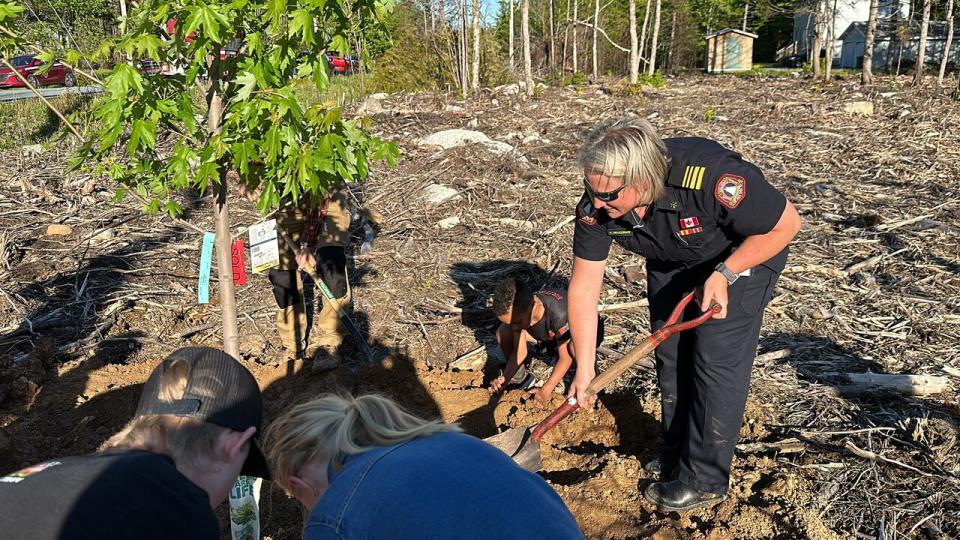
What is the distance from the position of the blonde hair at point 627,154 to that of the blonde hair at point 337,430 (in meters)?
1.27

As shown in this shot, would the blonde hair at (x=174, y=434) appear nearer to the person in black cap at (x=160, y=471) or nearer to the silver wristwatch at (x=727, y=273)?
the person in black cap at (x=160, y=471)

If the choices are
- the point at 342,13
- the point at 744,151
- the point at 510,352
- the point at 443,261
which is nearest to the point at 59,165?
the point at 443,261

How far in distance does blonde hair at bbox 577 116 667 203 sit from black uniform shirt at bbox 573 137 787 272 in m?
0.12

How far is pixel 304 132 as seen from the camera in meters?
2.79

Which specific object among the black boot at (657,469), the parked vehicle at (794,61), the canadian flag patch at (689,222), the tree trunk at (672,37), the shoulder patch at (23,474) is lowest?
the black boot at (657,469)

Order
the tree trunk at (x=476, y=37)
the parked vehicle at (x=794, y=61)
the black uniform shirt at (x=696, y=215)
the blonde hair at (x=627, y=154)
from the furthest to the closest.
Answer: the parked vehicle at (x=794, y=61), the tree trunk at (x=476, y=37), the black uniform shirt at (x=696, y=215), the blonde hair at (x=627, y=154)

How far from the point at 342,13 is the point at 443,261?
157 inches

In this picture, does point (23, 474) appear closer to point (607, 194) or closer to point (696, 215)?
point (607, 194)

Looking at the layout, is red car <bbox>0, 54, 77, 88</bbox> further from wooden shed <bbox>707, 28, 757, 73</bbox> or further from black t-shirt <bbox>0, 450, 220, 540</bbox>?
wooden shed <bbox>707, 28, 757, 73</bbox>

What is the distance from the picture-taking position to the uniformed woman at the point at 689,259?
2688mm

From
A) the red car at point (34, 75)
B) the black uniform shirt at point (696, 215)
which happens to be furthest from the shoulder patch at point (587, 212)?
the red car at point (34, 75)

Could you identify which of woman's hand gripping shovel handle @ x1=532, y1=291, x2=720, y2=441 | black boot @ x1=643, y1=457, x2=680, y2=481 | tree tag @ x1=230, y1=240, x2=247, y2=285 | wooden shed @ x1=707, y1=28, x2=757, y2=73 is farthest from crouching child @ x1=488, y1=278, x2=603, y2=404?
wooden shed @ x1=707, y1=28, x2=757, y2=73

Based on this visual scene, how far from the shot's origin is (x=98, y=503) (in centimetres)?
136

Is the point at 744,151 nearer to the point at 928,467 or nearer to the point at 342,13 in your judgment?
the point at 928,467
